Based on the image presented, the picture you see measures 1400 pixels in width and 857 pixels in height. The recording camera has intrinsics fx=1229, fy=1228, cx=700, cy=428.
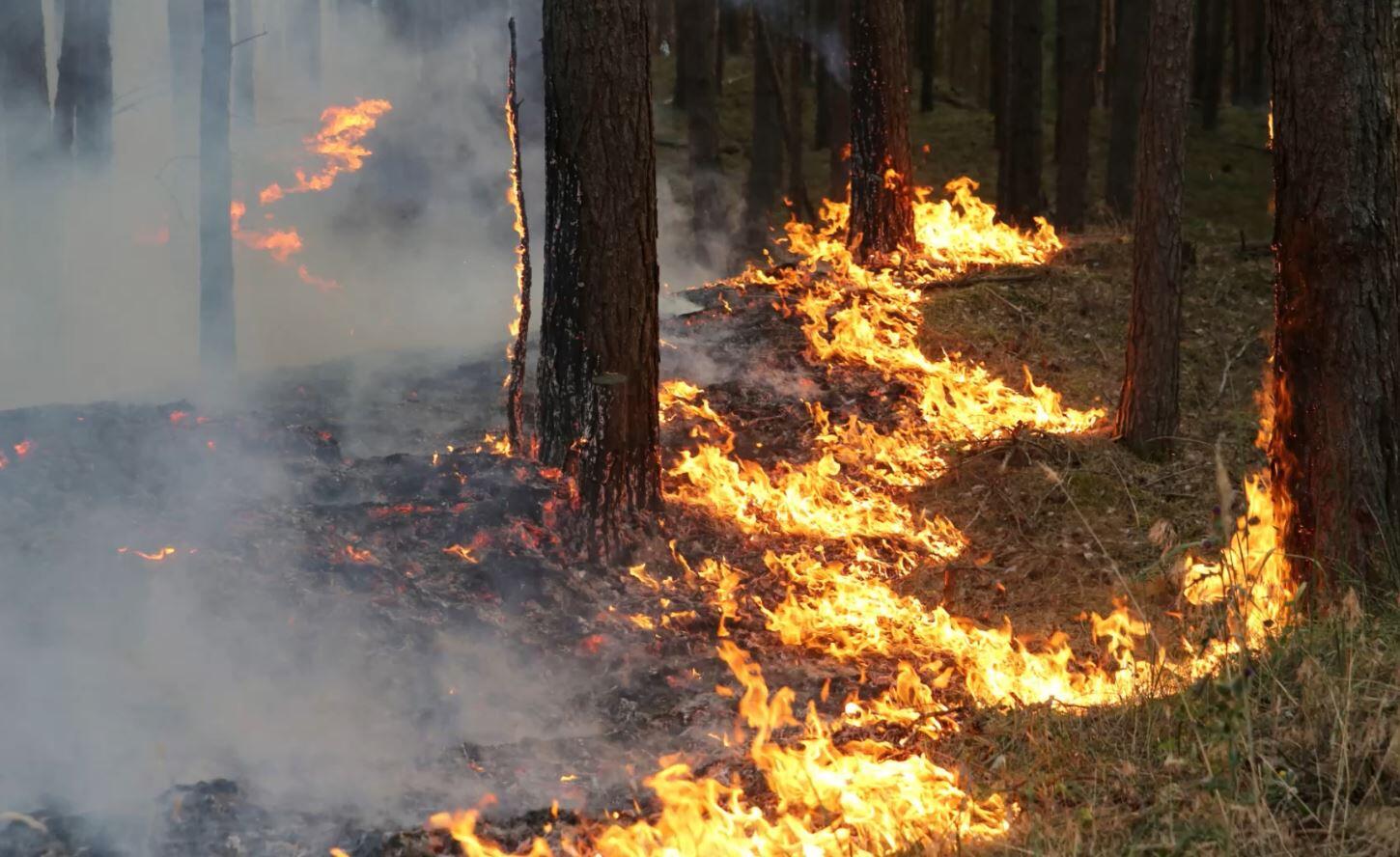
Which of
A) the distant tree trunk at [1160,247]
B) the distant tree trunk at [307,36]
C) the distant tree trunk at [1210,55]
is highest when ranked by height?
the distant tree trunk at [307,36]

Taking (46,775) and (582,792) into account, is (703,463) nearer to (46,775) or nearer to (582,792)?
(582,792)

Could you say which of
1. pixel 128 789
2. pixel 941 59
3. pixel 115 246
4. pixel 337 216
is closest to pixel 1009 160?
pixel 337 216

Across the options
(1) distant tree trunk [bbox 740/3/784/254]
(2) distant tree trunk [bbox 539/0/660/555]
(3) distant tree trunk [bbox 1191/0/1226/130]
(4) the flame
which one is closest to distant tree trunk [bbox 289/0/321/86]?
(4) the flame

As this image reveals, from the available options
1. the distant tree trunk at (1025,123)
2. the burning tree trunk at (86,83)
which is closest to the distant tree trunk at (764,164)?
the distant tree trunk at (1025,123)

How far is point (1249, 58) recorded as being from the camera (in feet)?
95.1

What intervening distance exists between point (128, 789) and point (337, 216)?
17726mm

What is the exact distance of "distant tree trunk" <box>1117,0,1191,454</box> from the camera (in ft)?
27.9

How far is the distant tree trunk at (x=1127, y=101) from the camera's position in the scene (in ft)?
53.2

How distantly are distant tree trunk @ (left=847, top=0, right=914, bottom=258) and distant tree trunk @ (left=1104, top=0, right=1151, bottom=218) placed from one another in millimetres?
5767

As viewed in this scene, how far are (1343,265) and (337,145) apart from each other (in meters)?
21.1

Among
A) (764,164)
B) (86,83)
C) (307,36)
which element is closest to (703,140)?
(764,164)

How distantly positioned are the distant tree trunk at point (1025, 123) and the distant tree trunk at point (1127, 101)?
1049 mm

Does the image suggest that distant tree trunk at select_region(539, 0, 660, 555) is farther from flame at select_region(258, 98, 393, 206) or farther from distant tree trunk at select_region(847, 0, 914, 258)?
flame at select_region(258, 98, 393, 206)

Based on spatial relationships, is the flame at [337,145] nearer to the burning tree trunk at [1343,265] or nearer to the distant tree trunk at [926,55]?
the distant tree trunk at [926,55]
